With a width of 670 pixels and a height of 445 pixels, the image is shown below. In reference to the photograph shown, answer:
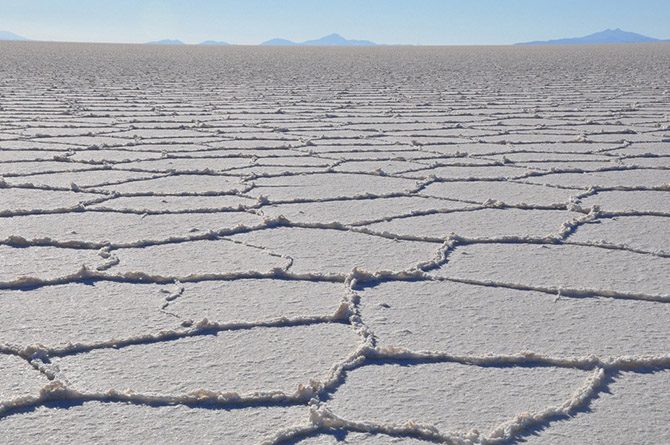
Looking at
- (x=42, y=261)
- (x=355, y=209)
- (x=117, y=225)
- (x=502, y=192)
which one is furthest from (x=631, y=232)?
(x=42, y=261)

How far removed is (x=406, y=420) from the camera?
1.33 m

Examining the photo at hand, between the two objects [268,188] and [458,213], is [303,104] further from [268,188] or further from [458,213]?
[458,213]

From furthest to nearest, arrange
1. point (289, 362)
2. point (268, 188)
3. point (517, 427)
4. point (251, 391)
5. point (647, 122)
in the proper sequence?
point (647, 122)
point (268, 188)
point (289, 362)
point (251, 391)
point (517, 427)

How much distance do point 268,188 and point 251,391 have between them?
5.46ft

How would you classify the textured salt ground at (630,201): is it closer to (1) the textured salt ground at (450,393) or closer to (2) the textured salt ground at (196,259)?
(2) the textured salt ground at (196,259)

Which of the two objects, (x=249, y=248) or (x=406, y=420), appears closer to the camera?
(x=406, y=420)

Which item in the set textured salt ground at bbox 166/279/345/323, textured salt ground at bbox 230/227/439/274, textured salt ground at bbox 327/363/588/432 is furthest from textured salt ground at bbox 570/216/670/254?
textured salt ground at bbox 327/363/588/432

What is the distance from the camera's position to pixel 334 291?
1.91 m

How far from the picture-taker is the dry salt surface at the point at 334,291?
4.41 feet

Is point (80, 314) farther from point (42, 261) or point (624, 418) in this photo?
point (624, 418)

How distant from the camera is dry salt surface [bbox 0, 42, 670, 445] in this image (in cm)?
134

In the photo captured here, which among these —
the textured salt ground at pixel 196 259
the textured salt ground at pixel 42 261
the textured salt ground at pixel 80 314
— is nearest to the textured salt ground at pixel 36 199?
the textured salt ground at pixel 42 261

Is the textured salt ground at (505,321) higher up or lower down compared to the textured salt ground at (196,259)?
higher up

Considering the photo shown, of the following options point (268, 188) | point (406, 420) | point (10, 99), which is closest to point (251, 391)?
point (406, 420)
